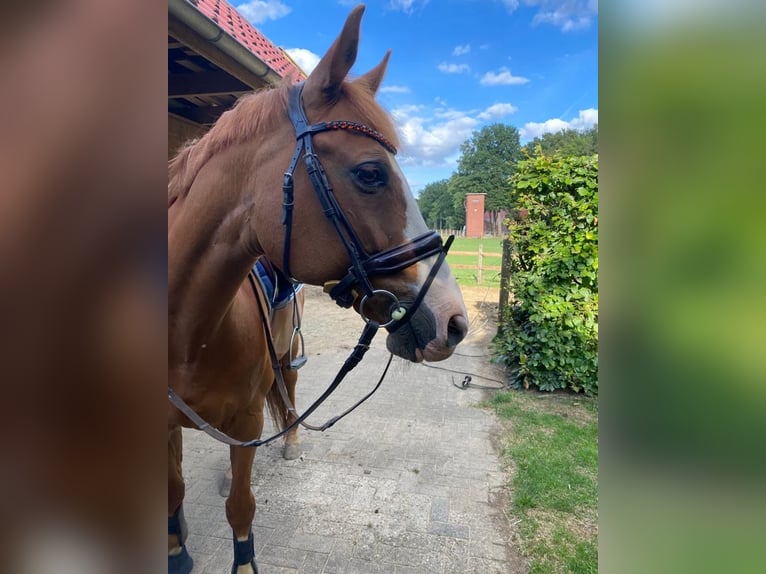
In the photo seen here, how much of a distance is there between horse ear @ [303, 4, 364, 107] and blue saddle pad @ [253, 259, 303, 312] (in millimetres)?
1030

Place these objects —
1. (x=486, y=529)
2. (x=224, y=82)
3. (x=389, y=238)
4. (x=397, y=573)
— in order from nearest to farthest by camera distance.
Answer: (x=389, y=238), (x=397, y=573), (x=486, y=529), (x=224, y=82)

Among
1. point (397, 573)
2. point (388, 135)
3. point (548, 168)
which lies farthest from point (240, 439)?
point (548, 168)

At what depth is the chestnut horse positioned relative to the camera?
1.37 meters

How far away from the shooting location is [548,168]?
4727 millimetres

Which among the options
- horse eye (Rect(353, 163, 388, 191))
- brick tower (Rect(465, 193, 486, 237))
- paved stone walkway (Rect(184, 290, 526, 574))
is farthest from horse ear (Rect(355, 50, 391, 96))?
brick tower (Rect(465, 193, 486, 237))

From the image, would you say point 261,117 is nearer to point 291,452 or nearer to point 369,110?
point 369,110

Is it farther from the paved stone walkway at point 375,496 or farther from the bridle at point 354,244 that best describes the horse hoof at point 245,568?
the bridle at point 354,244

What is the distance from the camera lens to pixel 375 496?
3.10m

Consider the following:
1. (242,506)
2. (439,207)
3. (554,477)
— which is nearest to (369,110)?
(242,506)

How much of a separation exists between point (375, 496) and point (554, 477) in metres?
1.43
